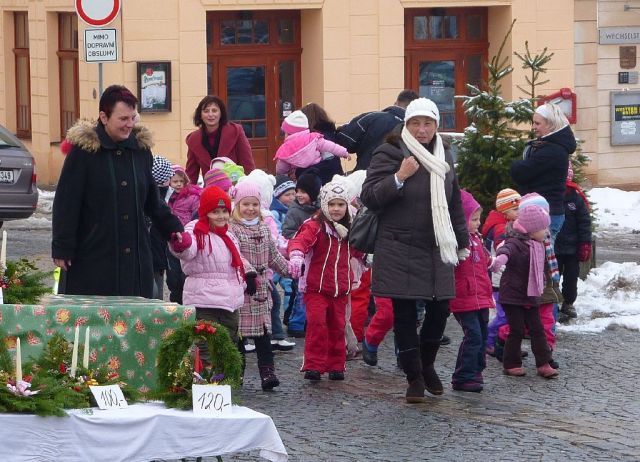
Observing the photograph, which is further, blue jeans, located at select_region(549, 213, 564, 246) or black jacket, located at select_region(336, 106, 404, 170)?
black jacket, located at select_region(336, 106, 404, 170)

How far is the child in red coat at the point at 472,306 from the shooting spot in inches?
395

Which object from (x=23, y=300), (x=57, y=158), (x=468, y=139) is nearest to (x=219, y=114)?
(x=468, y=139)

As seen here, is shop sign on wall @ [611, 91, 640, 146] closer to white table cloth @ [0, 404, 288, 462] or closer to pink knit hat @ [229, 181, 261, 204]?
pink knit hat @ [229, 181, 261, 204]

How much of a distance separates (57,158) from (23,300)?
19145 millimetres

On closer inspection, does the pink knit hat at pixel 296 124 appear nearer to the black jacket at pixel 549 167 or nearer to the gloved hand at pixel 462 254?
the black jacket at pixel 549 167

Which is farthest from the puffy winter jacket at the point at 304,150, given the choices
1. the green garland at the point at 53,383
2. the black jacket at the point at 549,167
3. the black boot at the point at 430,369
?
the green garland at the point at 53,383

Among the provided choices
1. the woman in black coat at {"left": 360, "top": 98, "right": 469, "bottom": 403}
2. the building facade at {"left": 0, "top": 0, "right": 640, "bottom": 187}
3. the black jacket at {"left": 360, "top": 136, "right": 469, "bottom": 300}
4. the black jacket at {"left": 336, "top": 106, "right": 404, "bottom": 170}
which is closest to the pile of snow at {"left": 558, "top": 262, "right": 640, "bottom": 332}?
the black jacket at {"left": 336, "top": 106, "right": 404, "bottom": 170}

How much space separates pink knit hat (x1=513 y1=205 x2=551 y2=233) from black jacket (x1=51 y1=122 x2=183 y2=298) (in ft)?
10.7

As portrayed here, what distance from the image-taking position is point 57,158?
2577 cm

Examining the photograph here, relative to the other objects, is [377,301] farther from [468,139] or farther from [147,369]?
[147,369]

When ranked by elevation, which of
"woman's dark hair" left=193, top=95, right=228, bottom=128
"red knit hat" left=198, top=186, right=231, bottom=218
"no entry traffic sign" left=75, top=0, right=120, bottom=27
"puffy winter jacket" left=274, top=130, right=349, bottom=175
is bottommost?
"red knit hat" left=198, top=186, right=231, bottom=218

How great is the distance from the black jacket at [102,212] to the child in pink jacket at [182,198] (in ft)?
9.93

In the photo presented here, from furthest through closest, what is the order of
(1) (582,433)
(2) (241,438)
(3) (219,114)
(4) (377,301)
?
(3) (219,114)
(4) (377,301)
(1) (582,433)
(2) (241,438)

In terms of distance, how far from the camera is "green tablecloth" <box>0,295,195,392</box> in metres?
6.58
